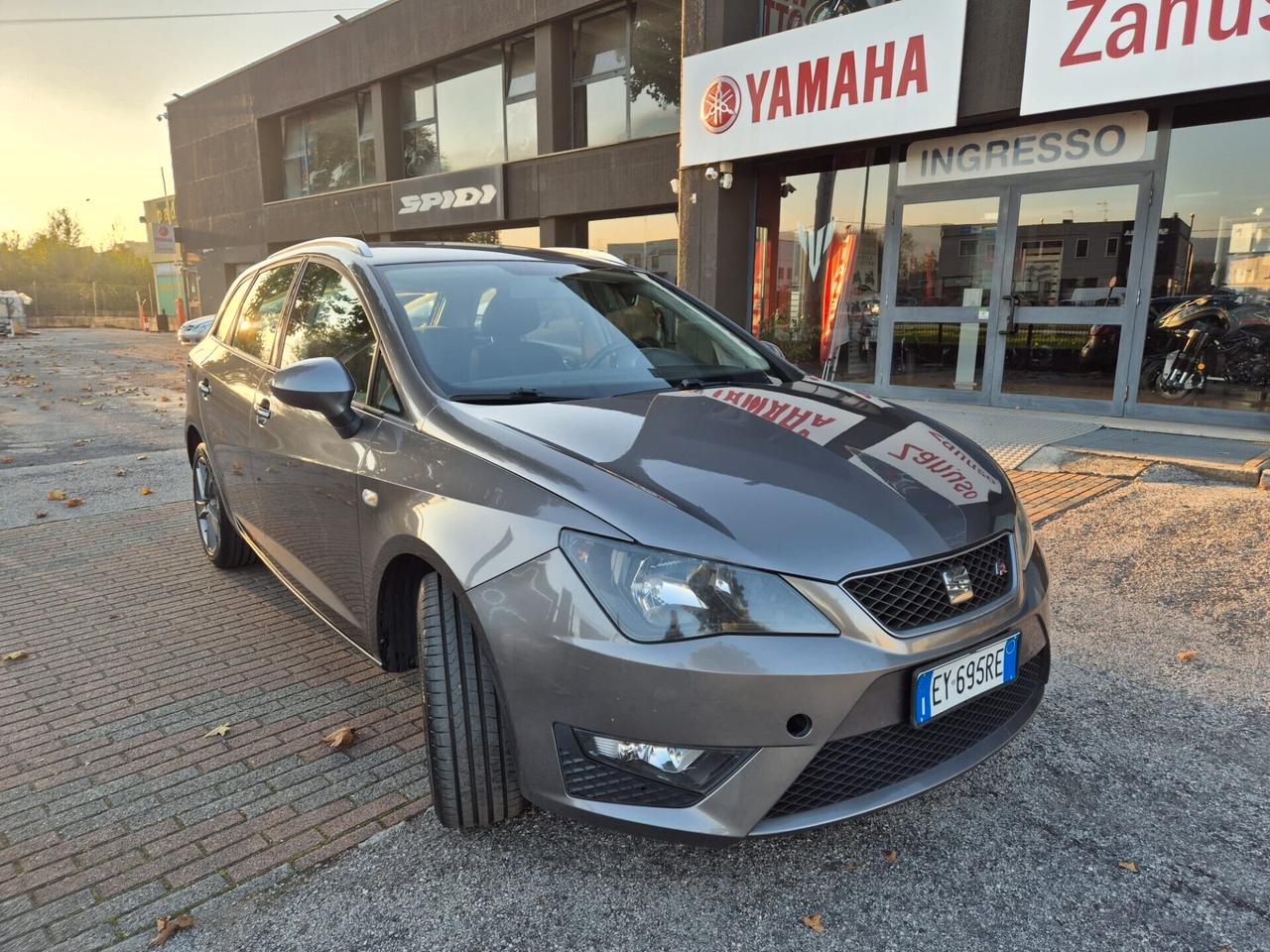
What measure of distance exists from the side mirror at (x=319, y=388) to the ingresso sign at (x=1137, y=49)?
7.53 metres

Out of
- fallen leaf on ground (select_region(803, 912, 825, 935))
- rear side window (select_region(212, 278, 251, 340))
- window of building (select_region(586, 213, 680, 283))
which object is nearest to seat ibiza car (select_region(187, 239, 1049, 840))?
fallen leaf on ground (select_region(803, 912, 825, 935))

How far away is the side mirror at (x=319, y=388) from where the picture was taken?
2554 millimetres

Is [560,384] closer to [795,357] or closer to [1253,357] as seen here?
[1253,357]

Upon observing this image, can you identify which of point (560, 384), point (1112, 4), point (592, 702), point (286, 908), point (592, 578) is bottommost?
point (286, 908)

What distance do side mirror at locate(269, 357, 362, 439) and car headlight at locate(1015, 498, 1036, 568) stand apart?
2034 millimetres

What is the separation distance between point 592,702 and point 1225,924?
162cm

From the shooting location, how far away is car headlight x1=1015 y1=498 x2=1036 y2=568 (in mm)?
2309

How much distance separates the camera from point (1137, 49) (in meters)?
7.06

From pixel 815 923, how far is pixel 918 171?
9409 millimetres

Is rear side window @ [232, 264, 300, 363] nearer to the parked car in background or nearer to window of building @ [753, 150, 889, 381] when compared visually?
the parked car in background

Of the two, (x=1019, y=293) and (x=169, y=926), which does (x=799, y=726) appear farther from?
(x=1019, y=293)

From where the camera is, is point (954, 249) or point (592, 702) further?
point (954, 249)

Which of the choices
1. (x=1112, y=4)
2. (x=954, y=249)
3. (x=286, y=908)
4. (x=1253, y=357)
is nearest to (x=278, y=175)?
(x=954, y=249)

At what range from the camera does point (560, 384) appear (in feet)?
8.98
